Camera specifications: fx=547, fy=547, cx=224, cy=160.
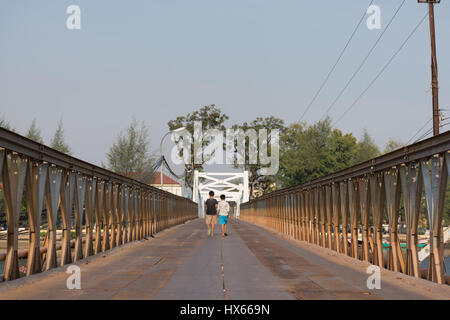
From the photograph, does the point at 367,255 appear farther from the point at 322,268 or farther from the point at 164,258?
the point at 164,258

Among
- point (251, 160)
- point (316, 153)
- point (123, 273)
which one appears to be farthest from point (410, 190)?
point (251, 160)

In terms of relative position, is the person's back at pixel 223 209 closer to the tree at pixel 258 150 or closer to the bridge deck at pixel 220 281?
the bridge deck at pixel 220 281

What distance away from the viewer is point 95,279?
905 centimetres

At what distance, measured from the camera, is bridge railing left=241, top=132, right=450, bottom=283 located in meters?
8.30

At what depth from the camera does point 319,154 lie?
7081cm

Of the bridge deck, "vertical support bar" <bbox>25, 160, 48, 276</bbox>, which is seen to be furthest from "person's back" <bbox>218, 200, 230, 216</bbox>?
"vertical support bar" <bbox>25, 160, 48, 276</bbox>

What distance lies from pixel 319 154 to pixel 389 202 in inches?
2407

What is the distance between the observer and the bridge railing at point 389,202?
8305 mm

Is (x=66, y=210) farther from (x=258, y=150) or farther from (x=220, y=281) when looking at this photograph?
(x=258, y=150)

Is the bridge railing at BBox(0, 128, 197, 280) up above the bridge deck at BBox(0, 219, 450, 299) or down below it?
above

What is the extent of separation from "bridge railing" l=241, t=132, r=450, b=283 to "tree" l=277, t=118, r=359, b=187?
51.2m

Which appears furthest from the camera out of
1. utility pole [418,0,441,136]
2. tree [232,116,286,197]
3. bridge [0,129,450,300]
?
tree [232,116,286,197]

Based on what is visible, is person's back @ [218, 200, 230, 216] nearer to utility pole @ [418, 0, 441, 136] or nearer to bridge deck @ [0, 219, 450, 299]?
utility pole @ [418, 0, 441, 136]
